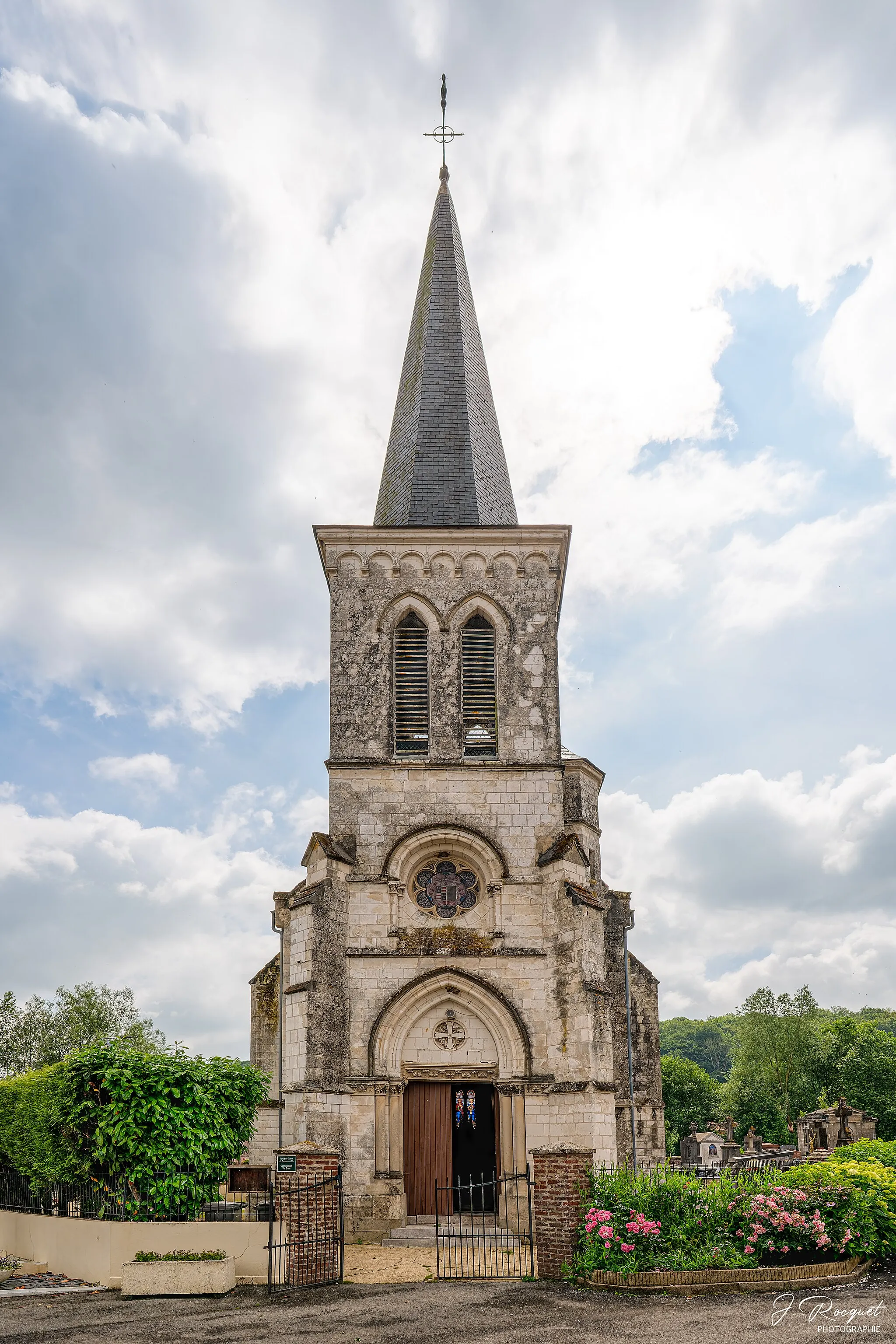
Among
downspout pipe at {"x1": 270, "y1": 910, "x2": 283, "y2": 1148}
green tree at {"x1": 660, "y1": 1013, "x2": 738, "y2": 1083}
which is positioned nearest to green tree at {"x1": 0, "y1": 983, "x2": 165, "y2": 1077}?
downspout pipe at {"x1": 270, "y1": 910, "x2": 283, "y2": 1148}

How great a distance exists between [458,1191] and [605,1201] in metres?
6.37

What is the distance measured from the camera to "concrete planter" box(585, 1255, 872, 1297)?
40.1ft

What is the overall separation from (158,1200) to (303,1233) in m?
2.37

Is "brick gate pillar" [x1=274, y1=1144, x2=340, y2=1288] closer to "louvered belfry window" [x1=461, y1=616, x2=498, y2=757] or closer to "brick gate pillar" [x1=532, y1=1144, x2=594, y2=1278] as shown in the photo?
"brick gate pillar" [x1=532, y1=1144, x2=594, y2=1278]

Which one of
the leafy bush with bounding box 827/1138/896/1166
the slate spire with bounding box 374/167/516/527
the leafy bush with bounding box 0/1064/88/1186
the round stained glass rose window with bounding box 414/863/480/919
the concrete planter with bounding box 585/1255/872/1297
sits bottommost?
the concrete planter with bounding box 585/1255/872/1297

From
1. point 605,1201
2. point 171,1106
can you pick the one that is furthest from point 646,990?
point 171,1106

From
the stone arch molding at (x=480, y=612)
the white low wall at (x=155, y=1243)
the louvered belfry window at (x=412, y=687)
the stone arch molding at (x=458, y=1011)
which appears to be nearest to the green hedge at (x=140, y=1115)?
the white low wall at (x=155, y=1243)

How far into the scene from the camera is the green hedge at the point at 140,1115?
15258 mm

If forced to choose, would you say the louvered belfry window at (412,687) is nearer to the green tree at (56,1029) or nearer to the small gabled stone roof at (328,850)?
the small gabled stone roof at (328,850)

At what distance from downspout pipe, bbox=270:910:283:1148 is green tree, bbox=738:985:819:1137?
39626 millimetres

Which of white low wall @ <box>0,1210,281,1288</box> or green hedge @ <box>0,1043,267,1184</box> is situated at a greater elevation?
green hedge @ <box>0,1043,267,1184</box>

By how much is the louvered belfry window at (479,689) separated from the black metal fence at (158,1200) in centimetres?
923

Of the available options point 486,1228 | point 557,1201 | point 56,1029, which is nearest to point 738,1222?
point 557,1201

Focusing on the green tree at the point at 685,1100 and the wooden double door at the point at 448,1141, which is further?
the green tree at the point at 685,1100
